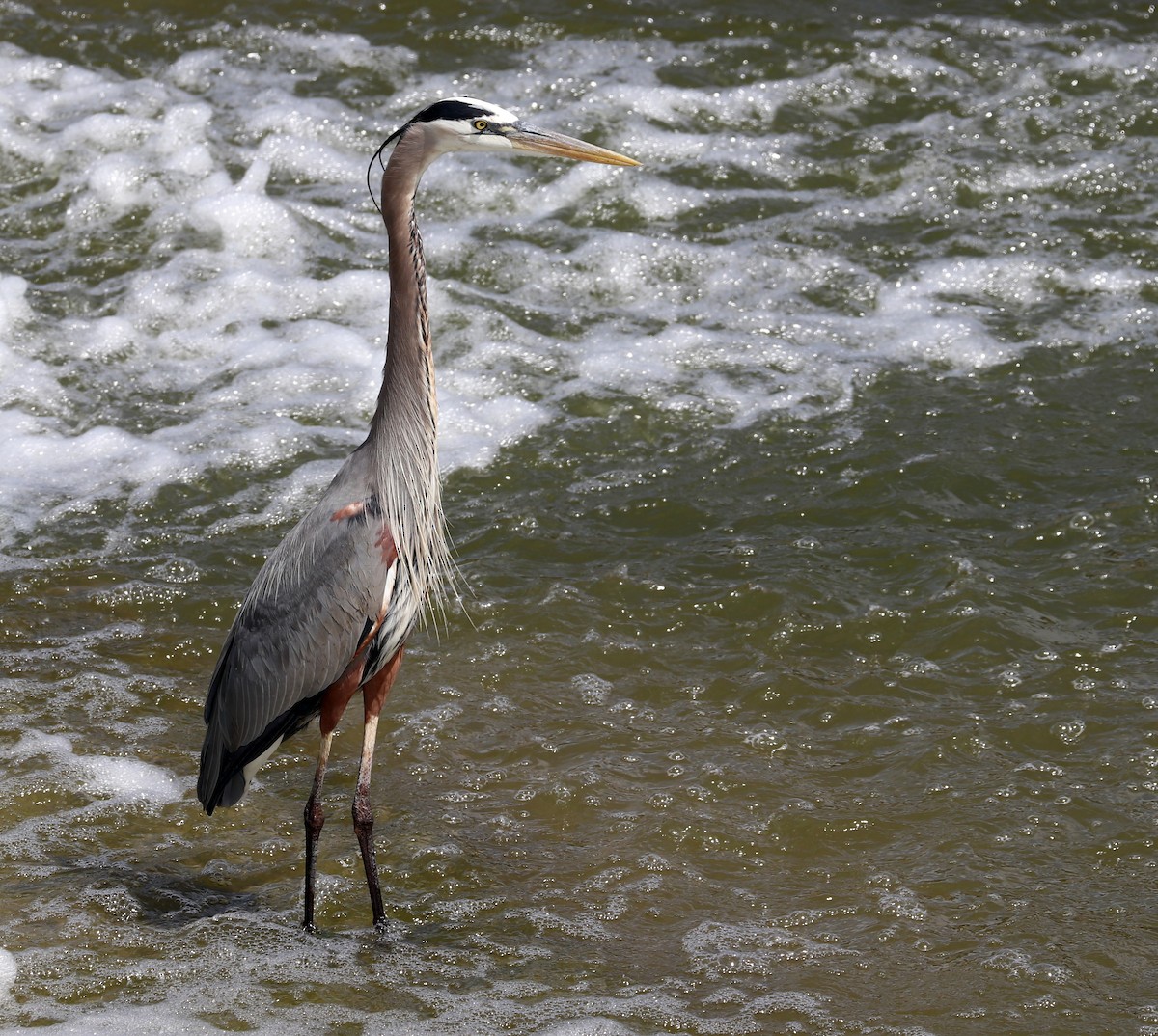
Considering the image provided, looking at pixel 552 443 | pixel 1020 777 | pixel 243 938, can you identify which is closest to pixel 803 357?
pixel 552 443

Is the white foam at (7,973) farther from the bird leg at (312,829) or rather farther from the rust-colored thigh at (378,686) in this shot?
the rust-colored thigh at (378,686)

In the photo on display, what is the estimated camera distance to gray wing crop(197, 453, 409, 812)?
4102 millimetres

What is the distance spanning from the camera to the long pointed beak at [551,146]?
13.6 ft

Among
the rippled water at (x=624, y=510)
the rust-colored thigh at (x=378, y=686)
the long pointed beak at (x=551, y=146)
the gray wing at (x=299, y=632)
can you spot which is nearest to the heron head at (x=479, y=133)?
the long pointed beak at (x=551, y=146)

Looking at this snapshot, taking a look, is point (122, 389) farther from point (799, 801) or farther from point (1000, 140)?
point (1000, 140)

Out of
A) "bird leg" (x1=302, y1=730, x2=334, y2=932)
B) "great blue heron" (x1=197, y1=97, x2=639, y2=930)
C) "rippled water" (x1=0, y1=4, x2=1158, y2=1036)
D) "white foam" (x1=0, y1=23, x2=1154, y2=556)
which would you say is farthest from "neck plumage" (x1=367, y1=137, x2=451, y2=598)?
"white foam" (x1=0, y1=23, x2=1154, y2=556)

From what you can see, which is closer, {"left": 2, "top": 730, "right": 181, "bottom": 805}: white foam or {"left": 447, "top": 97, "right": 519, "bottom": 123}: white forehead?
{"left": 447, "top": 97, "right": 519, "bottom": 123}: white forehead

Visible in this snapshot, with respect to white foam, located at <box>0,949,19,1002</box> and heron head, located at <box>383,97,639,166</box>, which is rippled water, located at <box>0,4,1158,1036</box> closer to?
white foam, located at <box>0,949,19,1002</box>

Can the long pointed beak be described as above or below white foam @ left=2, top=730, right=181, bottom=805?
above

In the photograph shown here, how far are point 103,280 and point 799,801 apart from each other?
5.08 meters

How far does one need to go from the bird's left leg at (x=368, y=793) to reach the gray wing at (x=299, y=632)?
146mm

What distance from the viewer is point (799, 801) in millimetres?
4699

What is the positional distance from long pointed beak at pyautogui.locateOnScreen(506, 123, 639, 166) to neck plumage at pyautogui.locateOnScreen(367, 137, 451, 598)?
0.27 meters

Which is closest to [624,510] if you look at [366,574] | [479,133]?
[366,574]
